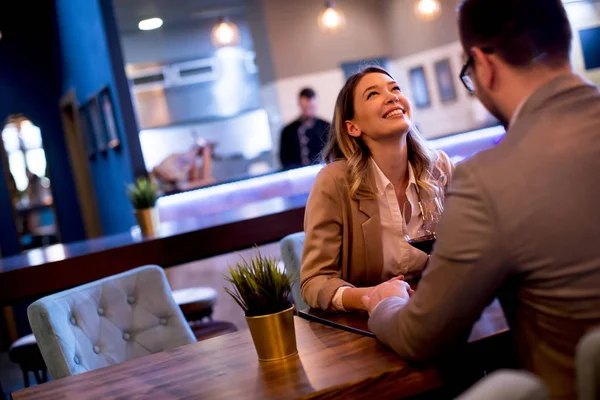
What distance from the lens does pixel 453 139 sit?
7.34m

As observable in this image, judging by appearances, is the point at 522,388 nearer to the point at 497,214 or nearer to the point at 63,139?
the point at 497,214

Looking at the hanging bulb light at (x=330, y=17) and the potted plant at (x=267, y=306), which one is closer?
the potted plant at (x=267, y=306)

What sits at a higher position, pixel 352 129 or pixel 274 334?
pixel 352 129

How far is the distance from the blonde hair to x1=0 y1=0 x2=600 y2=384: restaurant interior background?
573 cm

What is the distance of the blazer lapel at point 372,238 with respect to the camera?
227 centimetres

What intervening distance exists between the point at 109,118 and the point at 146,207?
2.54 metres

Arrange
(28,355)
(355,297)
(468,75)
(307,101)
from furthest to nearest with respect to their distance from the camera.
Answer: (307,101) < (28,355) < (355,297) < (468,75)

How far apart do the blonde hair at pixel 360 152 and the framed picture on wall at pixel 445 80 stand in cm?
643

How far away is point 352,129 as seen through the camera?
246 centimetres

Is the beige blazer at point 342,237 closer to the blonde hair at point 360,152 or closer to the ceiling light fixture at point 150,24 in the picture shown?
the blonde hair at point 360,152

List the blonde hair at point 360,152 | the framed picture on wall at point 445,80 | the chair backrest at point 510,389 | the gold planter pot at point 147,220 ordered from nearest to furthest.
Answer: the chair backrest at point 510,389, the blonde hair at point 360,152, the gold planter pot at point 147,220, the framed picture on wall at point 445,80

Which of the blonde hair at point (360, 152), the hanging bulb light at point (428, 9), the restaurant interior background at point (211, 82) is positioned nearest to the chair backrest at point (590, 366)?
the blonde hair at point (360, 152)

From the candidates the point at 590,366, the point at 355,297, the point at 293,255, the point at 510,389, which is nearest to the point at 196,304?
the point at 293,255

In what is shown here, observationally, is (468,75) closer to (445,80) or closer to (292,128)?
(292,128)
